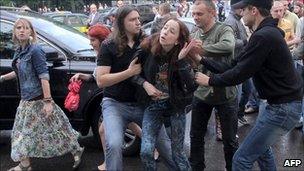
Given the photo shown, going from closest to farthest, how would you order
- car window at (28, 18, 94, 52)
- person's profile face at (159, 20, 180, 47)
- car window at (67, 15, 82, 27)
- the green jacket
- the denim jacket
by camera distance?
person's profile face at (159, 20, 180, 47), the green jacket, the denim jacket, car window at (28, 18, 94, 52), car window at (67, 15, 82, 27)

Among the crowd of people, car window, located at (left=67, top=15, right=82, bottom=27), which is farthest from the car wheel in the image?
car window, located at (left=67, top=15, right=82, bottom=27)

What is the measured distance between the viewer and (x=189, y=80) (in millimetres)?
3889

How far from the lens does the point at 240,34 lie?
6.22 metres

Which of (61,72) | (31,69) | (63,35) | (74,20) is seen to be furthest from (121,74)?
(74,20)

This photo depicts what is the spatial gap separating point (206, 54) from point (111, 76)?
89 cm

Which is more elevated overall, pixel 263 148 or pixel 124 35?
pixel 124 35

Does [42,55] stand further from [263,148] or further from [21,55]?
[263,148]

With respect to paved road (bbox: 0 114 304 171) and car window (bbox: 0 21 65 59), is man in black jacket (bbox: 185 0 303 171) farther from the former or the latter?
car window (bbox: 0 21 65 59)

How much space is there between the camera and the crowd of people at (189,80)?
3.72 m

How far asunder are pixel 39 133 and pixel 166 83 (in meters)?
1.92

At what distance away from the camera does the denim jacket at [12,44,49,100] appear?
5027mm

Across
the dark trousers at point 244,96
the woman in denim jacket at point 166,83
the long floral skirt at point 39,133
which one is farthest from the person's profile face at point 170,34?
the dark trousers at point 244,96

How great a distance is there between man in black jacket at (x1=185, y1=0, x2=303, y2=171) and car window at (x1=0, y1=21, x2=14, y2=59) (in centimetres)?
313

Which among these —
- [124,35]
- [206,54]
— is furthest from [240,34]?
[124,35]
